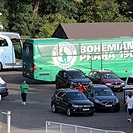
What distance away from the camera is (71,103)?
28.1 metres

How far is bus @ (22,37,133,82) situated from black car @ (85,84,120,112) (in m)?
10.7

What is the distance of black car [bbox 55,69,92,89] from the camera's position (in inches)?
1484

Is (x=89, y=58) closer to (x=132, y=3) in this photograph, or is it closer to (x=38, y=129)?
(x=38, y=129)

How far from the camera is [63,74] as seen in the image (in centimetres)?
3897

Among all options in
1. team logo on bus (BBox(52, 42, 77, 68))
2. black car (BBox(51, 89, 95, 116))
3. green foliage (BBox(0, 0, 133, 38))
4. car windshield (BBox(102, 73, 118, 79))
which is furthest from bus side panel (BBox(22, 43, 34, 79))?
green foliage (BBox(0, 0, 133, 38))

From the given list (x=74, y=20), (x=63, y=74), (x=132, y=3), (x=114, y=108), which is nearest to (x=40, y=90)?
(x=63, y=74)

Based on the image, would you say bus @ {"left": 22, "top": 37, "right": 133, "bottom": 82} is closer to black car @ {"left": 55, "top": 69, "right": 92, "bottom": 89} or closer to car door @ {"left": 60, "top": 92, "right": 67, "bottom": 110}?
black car @ {"left": 55, "top": 69, "right": 92, "bottom": 89}

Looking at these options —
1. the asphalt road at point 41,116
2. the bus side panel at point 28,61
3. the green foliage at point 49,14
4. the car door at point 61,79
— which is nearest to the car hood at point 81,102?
the asphalt road at point 41,116

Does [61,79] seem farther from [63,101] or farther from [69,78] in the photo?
[63,101]

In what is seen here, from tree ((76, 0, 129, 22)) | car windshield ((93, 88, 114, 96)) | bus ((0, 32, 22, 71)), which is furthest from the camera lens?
tree ((76, 0, 129, 22))

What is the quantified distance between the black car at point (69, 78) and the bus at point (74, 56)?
2084mm

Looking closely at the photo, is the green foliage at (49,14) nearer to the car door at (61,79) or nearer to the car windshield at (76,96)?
the car door at (61,79)

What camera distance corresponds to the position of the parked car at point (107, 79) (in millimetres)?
38031

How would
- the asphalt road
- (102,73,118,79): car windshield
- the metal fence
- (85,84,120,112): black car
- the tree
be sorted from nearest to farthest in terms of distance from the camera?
the metal fence → the asphalt road → (85,84,120,112): black car → (102,73,118,79): car windshield → the tree
